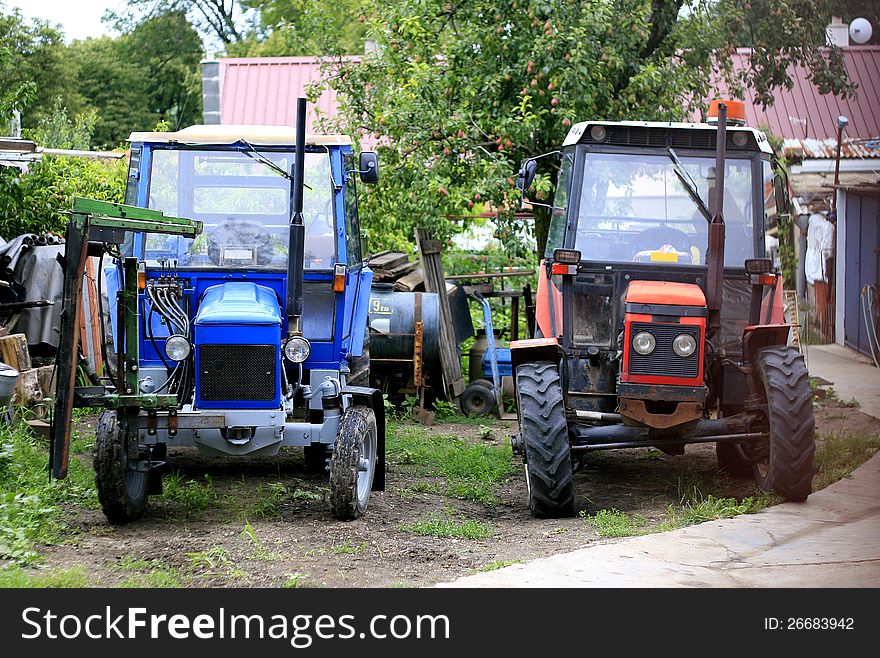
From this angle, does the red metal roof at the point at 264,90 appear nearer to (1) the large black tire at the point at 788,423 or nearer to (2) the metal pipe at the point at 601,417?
(2) the metal pipe at the point at 601,417

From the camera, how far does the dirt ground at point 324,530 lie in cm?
579

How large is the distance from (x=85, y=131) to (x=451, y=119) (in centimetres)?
1251

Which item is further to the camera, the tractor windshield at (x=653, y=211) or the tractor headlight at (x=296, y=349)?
the tractor windshield at (x=653, y=211)

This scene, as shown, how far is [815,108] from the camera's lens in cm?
2242

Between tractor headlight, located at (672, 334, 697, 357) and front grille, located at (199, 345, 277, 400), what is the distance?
255 centimetres

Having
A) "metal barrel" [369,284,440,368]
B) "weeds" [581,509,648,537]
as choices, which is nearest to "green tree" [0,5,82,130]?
"metal barrel" [369,284,440,368]

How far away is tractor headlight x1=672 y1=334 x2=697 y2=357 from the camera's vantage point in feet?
23.6

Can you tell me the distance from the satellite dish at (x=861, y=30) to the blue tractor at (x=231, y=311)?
336 inches

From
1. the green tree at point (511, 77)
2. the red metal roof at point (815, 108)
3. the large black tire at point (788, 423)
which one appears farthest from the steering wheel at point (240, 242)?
the red metal roof at point (815, 108)

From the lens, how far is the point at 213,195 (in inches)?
311

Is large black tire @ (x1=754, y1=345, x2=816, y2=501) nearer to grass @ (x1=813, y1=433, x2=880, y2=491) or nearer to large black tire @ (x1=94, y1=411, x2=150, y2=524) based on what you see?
grass @ (x1=813, y1=433, x2=880, y2=491)

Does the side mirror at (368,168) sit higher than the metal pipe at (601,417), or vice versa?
the side mirror at (368,168)

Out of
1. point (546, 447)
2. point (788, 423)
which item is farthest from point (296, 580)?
point (788, 423)
